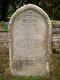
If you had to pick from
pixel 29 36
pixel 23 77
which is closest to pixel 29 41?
pixel 29 36

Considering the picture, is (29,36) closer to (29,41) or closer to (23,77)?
(29,41)

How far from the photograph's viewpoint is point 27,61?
684 cm

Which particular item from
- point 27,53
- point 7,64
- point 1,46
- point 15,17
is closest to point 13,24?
point 15,17

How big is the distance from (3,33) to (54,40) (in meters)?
1.62

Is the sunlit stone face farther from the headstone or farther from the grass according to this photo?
the grass

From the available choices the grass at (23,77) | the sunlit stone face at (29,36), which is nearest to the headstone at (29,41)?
the sunlit stone face at (29,36)

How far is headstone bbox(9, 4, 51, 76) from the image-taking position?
22.1ft

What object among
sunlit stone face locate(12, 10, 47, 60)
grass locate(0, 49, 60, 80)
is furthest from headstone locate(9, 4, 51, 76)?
grass locate(0, 49, 60, 80)

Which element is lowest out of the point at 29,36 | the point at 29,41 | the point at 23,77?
the point at 23,77

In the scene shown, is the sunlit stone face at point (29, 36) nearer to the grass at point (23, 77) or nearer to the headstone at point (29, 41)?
the headstone at point (29, 41)

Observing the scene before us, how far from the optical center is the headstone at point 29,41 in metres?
6.74

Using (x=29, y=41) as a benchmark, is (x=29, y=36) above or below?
above

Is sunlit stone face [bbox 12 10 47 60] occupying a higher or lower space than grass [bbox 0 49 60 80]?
higher

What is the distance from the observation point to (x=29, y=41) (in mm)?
6812
